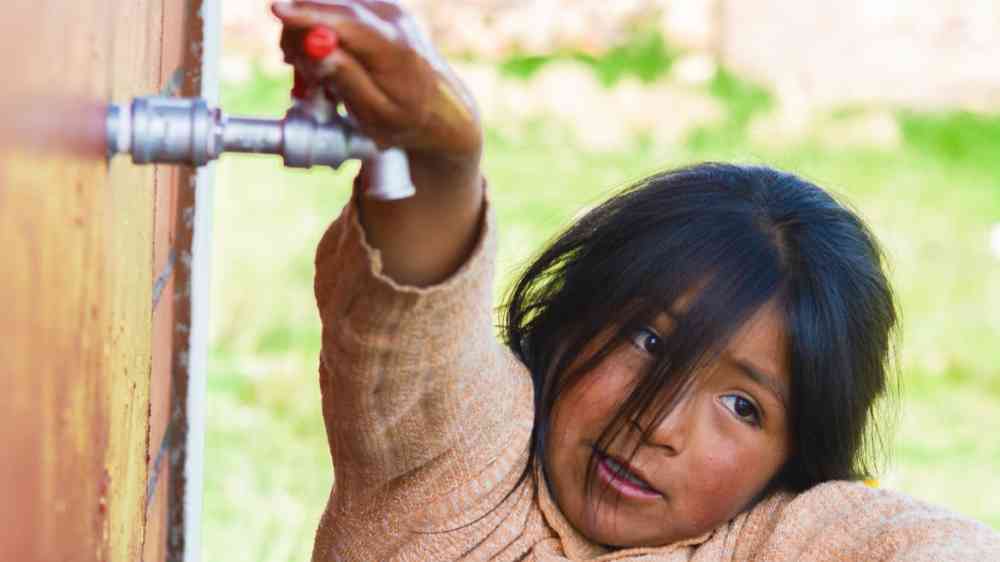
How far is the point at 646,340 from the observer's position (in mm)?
1532

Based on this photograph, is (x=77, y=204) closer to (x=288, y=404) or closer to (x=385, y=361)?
(x=385, y=361)

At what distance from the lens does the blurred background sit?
4.20 meters

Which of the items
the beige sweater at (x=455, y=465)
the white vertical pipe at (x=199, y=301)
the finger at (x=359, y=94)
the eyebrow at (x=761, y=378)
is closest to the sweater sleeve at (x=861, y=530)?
the beige sweater at (x=455, y=465)

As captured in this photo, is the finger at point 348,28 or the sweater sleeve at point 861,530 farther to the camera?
the sweater sleeve at point 861,530

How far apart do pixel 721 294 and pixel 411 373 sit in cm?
39

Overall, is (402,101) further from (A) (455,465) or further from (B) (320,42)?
(A) (455,465)

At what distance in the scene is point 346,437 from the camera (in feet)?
4.29

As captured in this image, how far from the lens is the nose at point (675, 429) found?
145 cm

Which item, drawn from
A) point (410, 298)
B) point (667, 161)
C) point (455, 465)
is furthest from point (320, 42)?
point (667, 161)

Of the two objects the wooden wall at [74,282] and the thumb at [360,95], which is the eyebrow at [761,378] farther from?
the thumb at [360,95]

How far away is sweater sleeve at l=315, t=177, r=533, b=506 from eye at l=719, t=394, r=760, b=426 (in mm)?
183

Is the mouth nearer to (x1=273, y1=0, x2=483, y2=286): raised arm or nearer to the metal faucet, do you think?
(x1=273, y1=0, x2=483, y2=286): raised arm

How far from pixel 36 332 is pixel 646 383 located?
2.67 ft

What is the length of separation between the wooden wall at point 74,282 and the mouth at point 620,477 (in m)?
0.39
